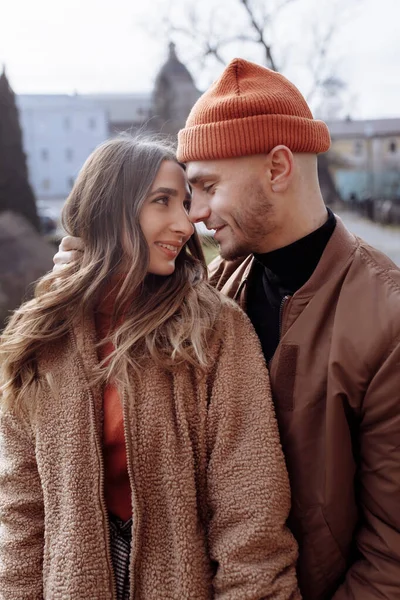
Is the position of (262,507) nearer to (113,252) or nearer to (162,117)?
(113,252)

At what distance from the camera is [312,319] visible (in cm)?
179

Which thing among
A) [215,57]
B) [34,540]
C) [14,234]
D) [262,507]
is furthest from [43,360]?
[215,57]

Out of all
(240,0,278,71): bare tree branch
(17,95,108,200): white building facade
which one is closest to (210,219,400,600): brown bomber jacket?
(240,0,278,71): bare tree branch

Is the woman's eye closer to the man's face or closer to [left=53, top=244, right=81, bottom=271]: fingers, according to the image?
the man's face

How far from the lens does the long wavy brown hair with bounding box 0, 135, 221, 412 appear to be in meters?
1.94

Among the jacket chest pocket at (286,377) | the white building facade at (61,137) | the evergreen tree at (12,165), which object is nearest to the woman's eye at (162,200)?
the jacket chest pocket at (286,377)

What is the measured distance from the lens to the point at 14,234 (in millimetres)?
7289

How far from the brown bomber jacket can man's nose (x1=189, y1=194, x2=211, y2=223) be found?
443 millimetres

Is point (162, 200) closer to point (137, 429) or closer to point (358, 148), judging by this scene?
point (137, 429)

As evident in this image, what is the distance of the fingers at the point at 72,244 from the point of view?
7.29 ft

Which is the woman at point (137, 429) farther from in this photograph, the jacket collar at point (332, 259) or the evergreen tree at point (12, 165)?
the evergreen tree at point (12, 165)

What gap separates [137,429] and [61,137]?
4428 centimetres

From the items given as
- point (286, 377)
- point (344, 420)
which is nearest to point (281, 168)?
point (286, 377)

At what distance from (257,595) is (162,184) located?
1383mm
